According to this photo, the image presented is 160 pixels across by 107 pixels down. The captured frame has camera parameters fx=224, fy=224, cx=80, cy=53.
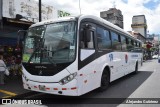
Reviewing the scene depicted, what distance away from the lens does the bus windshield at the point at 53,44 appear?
22.8 ft

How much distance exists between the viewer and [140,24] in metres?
114

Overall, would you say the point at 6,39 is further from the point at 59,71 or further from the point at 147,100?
the point at 147,100

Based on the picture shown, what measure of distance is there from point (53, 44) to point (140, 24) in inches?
4412

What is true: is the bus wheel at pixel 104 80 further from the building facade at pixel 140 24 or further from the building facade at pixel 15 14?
the building facade at pixel 140 24

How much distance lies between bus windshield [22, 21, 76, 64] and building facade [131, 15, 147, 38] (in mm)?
110322

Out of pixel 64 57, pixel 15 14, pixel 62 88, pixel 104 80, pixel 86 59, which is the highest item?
pixel 15 14

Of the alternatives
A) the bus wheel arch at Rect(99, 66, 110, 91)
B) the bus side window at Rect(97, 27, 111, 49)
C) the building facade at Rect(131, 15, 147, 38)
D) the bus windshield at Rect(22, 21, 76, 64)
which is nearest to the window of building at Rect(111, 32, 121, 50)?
the bus side window at Rect(97, 27, 111, 49)

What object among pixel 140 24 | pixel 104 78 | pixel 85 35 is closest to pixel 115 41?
pixel 104 78

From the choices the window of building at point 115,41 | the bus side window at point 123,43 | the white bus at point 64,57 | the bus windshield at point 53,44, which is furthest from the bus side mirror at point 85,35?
the bus side window at point 123,43

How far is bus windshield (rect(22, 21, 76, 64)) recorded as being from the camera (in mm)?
6949

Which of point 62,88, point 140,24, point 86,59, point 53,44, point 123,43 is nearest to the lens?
point 62,88

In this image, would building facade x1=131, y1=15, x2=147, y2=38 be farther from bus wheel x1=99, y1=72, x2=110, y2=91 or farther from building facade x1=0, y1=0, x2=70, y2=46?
bus wheel x1=99, y1=72, x2=110, y2=91

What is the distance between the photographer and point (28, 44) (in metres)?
7.88

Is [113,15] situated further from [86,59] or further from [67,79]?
[67,79]
